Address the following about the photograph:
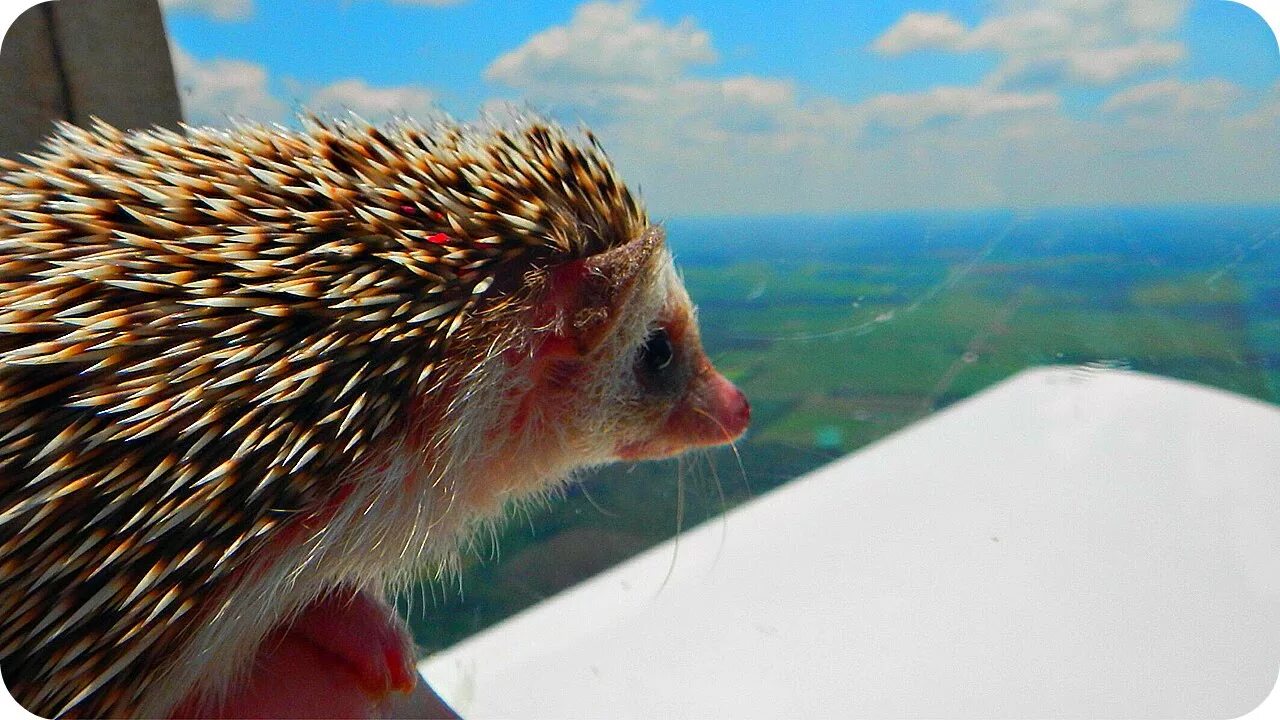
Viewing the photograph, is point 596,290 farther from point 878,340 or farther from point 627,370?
point 878,340

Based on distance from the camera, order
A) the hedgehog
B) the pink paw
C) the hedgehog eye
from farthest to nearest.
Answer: the hedgehog eye → the pink paw → the hedgehog

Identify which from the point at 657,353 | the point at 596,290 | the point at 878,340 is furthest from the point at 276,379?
the point at 878,340

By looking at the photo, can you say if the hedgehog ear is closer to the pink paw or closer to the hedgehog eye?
the hedgehog eye

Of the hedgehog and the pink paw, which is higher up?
the hedgehog

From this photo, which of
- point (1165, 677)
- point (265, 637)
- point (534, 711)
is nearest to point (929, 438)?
point (1165, 677)

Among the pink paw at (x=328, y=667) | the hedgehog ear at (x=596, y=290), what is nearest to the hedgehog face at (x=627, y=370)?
the hedgehog ear at (x=596, y=290)

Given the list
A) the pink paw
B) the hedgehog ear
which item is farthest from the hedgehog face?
the pink paw

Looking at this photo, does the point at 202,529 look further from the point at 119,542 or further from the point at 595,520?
the point at 595,520

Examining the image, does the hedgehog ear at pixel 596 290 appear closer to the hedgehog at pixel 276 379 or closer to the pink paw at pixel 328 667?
the hedgehog at pixel 276 379
